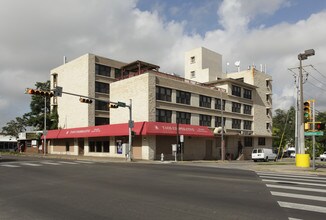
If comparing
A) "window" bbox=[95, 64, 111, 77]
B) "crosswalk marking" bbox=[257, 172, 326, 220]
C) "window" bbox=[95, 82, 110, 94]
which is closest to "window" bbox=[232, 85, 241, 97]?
"window" bbox=[95, 64, 111, 77]

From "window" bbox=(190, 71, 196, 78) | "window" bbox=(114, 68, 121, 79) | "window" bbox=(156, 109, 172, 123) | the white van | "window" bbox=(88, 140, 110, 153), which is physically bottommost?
the white van

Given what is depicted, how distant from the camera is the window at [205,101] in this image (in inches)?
1786

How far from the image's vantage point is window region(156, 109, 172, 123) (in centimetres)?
3916

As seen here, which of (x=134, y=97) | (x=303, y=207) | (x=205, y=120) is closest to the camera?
(x=303, y=207)

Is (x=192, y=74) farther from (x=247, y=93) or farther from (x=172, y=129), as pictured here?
(x=172, y=129)

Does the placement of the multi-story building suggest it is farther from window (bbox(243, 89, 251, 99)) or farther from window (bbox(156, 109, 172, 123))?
window (bbox(156, 109, 172, 123))

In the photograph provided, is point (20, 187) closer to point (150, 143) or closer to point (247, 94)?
point (150, 143)

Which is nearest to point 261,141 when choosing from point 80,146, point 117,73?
point 117,73

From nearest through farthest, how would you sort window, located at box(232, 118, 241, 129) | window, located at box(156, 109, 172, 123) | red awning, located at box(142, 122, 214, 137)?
red awning, located at box(142, 122, 214, 137), window, located at box(156, 109, 172, 123), window, located at box(232, 118, 241, 129)

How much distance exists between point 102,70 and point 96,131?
1158cm

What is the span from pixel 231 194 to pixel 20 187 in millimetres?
8147

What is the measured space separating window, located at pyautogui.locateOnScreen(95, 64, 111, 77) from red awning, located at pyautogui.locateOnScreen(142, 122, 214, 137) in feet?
56.2

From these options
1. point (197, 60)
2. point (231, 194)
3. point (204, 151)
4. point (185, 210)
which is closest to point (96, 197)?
point (185, 210)

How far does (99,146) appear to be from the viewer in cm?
4444
